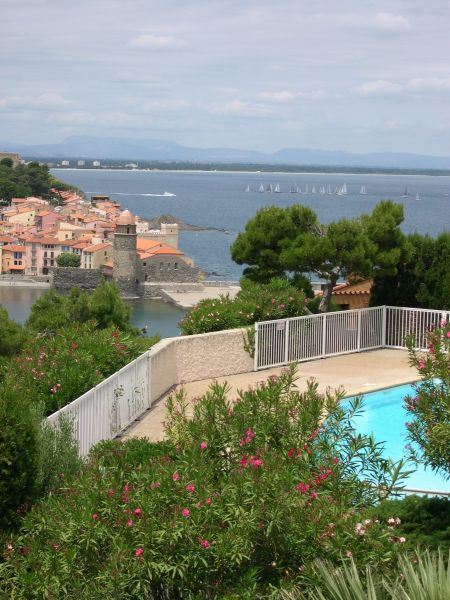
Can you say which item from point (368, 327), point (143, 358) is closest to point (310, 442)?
point (143, 358)

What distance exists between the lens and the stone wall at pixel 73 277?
3952 inches

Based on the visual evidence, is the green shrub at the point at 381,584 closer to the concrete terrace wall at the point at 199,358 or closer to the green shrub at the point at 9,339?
the concrete terrace wall at the point at 199,358

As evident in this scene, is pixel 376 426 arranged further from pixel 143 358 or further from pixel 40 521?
pixel 40 521

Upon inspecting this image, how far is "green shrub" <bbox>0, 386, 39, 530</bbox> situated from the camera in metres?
5.71

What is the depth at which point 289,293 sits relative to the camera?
1304 centimetres

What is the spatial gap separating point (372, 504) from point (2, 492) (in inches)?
84.7

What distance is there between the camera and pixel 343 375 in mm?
12109

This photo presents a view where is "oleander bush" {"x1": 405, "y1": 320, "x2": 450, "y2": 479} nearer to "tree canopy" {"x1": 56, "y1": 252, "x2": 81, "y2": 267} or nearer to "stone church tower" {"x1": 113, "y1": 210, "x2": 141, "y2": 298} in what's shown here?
"stone church tower" {"x1": 113, "y1": 210, "x2": 141, "y2": 298}

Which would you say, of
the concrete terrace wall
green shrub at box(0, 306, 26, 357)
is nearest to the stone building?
green shrub at box(0, 306, 26, 357)

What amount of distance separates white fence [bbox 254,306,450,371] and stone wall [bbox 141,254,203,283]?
263 ft

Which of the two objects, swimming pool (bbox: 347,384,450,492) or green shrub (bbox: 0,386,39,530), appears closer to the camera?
green shrub (bbox: 0,386,39,530)

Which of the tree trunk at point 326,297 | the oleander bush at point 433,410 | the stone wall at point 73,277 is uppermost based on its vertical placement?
the oleander bush at point 433,410

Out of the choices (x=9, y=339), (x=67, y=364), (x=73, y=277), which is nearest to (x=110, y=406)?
(x=67, y=364)

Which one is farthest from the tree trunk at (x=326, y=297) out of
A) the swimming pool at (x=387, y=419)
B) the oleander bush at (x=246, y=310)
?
the swimming pool at (x=387, y=419)
